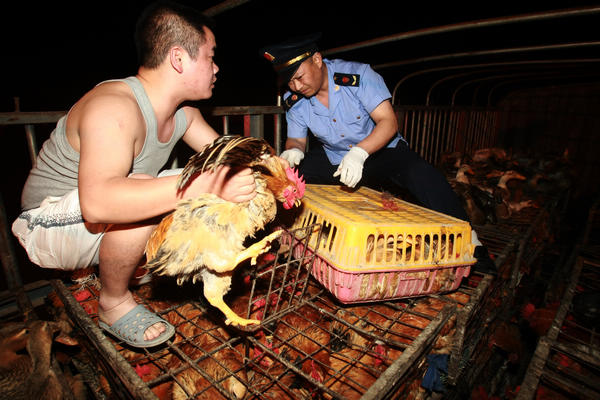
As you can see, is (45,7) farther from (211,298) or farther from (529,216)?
(529,216)

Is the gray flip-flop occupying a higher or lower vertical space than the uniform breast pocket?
lower

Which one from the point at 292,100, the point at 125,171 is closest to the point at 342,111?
the point at 292,100

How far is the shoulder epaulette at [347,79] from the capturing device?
8.76 feet

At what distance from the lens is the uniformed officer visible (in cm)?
237

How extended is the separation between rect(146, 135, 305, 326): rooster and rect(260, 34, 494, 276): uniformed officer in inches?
39.2

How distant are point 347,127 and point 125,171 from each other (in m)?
2.16

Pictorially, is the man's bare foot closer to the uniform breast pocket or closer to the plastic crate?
the plastic crate

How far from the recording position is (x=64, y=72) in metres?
2.60

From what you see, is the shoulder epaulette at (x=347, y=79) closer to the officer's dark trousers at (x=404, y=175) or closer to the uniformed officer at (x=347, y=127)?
the uniformed officer at (x=347, y=127)

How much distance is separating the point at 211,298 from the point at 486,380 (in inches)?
119

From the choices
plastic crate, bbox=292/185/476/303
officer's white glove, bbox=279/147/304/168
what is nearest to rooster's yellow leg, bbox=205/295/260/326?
plastic crate, bbox=292/185/476/303

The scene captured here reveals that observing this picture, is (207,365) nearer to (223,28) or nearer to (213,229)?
(213,229)

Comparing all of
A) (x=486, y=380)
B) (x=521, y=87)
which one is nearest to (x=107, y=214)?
(x=486, y=380)

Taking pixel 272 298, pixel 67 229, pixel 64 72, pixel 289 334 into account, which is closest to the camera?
pixel 67 229
